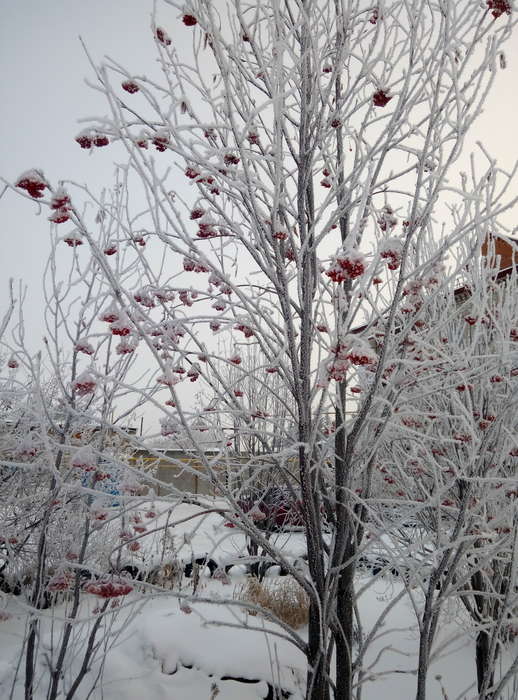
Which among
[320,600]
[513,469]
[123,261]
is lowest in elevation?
[320,600]

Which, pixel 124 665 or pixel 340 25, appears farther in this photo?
pixel 124 665

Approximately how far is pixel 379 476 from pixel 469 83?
507 centimetres

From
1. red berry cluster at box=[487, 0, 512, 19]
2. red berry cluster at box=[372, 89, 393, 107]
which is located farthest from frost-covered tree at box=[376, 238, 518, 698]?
red berry cluster at box=[487, 0, 512, 19]

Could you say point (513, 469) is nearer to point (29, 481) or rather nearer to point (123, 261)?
point (123, 261)

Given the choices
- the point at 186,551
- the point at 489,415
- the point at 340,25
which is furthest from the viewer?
the point at 186,551

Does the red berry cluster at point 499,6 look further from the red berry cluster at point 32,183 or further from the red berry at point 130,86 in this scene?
the red berry cluster at point 32,183

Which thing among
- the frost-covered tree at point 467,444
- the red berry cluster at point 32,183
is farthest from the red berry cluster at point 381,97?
the red berry cluster at point 32,183

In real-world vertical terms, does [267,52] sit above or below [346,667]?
above

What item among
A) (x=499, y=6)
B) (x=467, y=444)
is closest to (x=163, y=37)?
(x=499, y=6)

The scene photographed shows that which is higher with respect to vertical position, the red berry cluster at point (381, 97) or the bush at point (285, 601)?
the red berry cluster at point (381, 97)

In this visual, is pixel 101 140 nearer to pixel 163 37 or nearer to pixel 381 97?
pixel 163 37

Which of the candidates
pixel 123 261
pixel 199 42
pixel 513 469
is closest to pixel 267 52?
pixel 199 42

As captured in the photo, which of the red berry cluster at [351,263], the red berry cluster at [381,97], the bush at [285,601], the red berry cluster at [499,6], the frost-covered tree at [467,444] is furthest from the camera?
the bush at [285,601]

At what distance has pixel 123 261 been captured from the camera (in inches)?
165
